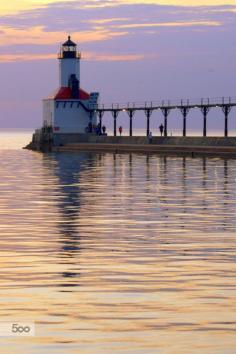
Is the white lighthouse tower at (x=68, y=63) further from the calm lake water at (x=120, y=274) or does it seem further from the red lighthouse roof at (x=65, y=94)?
the calm lake water at (x=120, y=274)

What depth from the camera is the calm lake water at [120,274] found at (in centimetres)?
1458

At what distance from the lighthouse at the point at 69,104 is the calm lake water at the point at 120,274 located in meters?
89.1

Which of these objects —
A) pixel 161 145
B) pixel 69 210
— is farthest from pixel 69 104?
pixel 69 210

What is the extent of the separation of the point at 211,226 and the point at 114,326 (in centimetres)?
1560

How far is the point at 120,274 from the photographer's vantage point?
2027 centimetres

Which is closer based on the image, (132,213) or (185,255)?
(185,255)

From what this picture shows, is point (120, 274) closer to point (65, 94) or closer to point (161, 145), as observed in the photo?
point (161, 145)

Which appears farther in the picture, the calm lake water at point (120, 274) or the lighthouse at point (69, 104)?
the lighthouse at point (69, 104)

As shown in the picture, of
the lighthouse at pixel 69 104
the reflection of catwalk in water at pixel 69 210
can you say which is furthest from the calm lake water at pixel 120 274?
the lighthouse at pixel 69 104

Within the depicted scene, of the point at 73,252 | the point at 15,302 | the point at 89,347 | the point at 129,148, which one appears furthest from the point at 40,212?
the point at 129,148

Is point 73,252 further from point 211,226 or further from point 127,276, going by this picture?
point 211,226

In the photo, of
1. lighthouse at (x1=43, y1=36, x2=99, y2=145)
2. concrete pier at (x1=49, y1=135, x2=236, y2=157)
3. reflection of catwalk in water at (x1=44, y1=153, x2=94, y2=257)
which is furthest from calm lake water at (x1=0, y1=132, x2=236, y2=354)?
lighthouse at (x1=43, y1=36, x2=99, y2=145)

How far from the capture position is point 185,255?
2334cm

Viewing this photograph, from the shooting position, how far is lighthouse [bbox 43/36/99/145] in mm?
131750
